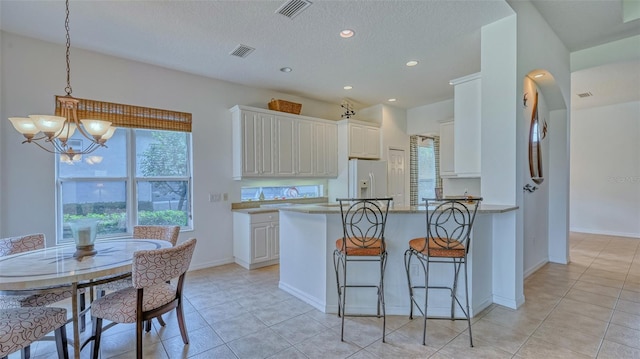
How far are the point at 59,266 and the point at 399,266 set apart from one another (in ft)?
8.69

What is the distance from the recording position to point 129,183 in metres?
3.96

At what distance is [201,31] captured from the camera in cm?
311

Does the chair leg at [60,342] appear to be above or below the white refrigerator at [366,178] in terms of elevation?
below

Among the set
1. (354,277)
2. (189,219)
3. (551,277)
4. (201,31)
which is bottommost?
(551,277)

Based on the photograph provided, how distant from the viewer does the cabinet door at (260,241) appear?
4357mm

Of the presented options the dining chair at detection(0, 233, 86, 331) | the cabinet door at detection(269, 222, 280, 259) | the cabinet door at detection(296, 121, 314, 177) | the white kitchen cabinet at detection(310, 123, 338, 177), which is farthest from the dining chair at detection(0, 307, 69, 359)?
the white kitchen cabinet at detection(310, 123, 338, 177)

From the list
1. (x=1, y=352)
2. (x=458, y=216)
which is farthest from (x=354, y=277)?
(x=1, y=352)

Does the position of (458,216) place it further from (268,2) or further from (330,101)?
(330,101)

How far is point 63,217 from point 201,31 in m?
2.79

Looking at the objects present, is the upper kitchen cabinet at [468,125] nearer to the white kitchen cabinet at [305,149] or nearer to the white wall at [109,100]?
the white kitchen cabinet at [305,149]

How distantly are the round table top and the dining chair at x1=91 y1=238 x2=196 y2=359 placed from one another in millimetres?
207

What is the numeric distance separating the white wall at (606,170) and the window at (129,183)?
8674mm

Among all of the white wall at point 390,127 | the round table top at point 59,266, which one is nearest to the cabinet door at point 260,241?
the round table top at point 59,266

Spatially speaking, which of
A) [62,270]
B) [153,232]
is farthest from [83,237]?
[153,232]
